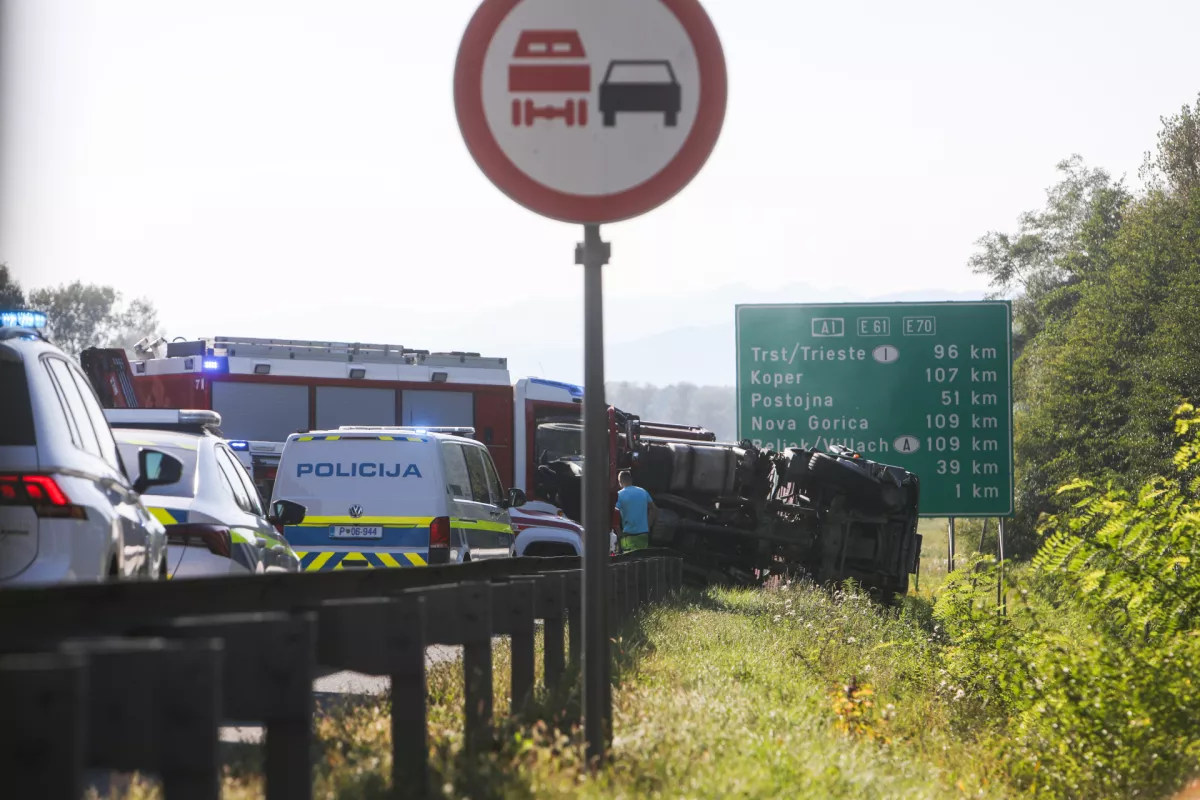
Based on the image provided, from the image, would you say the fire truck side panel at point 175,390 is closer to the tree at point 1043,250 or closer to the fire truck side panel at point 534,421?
the fire truck side panel at point 534,421

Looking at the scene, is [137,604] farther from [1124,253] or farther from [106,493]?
[1124,253]

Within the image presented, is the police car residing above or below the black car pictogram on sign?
below

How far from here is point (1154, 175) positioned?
57812 millimetres

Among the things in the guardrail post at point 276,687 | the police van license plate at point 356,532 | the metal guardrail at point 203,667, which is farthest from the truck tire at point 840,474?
the guardrail post at point 276,687

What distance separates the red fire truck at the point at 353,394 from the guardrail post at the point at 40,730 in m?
19.3

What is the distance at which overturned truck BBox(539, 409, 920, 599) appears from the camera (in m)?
22.6

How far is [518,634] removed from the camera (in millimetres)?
6762

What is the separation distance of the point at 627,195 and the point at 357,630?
1.72 metres

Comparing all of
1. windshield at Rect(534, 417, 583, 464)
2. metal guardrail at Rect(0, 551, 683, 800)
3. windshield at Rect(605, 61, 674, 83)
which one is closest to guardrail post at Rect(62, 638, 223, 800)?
metal guardrail at Rect(0, 551, 683, 800)

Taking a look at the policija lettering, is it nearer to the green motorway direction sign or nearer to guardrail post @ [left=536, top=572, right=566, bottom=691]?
guardrail post @ [left=536, top=572, right=566, bottom=691]

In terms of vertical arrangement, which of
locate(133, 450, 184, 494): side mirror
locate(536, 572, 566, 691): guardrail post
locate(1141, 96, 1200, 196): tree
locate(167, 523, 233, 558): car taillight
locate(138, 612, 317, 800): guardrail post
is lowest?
locate(536, 572, 566, 691): guardrail post

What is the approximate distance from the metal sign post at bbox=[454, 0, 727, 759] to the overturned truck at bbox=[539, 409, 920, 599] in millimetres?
17086

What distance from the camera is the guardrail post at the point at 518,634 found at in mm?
6691

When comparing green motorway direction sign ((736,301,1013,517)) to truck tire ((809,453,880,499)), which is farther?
truck tire ((809,453,880,499))
